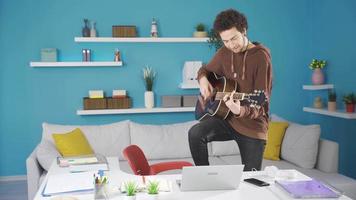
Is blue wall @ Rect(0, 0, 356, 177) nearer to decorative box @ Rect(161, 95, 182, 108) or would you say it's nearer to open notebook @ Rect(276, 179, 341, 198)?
decorative box @ Rect(161, 95, 182, 108)

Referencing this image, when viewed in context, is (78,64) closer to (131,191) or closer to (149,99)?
(149,99)

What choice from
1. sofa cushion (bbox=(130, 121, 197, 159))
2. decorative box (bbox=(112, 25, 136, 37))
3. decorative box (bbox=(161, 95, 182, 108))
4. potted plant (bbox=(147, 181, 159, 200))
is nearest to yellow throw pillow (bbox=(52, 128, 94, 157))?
sofa cushion (bbox=(130, 121, 197, 159))

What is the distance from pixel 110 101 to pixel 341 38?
2.73m

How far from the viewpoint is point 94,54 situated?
197 inches

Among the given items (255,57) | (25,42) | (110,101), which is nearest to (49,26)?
(25,42)

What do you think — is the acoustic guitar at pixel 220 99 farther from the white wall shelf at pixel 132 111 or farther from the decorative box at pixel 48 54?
the decorative box at pixel 48 54

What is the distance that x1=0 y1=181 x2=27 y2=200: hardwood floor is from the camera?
4266mm

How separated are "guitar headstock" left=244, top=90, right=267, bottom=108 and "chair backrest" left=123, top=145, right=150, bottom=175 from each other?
33.5 inches

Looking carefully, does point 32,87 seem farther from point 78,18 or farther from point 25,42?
point 78,18

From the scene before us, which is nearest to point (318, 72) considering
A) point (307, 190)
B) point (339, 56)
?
point (339, 56)

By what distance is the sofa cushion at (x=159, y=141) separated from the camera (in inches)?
171

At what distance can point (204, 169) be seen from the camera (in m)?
1.95

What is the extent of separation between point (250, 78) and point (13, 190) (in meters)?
3.28

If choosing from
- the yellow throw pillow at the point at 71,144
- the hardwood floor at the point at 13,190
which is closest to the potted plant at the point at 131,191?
the yellow throw pillow at the point at 71,144
